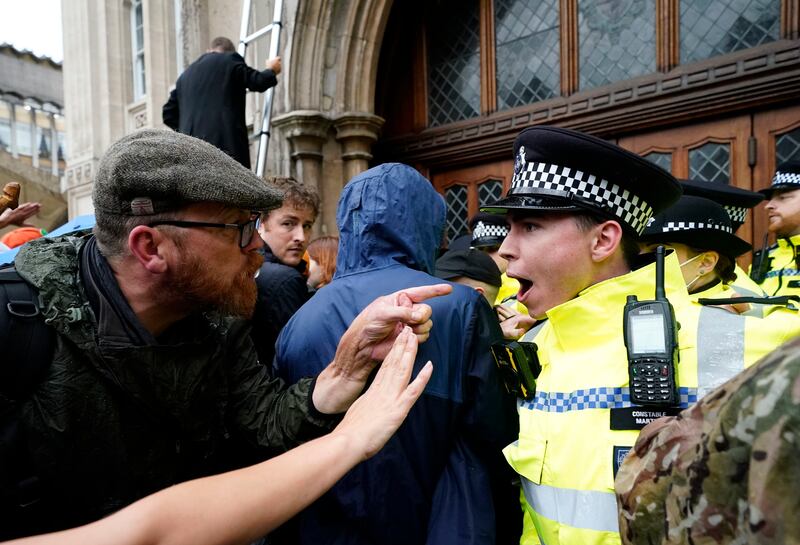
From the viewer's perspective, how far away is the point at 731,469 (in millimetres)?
598

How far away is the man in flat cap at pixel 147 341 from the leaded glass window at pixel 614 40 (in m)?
3.77

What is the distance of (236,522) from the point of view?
102cm

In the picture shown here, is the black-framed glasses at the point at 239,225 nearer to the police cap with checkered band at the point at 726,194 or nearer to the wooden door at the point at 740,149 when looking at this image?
the police cap with checkered band at the point at 726,194

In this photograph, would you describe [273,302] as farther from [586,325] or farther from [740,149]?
[740,149]

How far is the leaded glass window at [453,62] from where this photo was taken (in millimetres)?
5312

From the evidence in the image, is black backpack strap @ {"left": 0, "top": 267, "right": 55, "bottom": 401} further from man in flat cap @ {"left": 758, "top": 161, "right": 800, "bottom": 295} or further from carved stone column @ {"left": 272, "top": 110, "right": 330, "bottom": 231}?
carved stone column @ {"left": 272, "top": 110, "right": 330, "bottom": 231}

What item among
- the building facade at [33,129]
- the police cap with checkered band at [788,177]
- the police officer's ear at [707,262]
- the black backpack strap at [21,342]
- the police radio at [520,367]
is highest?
the building facade at [33,129]

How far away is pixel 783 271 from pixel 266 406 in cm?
333

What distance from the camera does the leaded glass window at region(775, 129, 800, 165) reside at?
3.83 meters

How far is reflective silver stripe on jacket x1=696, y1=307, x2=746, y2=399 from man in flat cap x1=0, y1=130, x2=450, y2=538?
0.60m

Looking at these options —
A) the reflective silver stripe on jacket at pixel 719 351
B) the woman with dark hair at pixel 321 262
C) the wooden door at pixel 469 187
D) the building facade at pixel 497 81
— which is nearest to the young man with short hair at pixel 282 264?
the woman with dark hair at pixel 321 262

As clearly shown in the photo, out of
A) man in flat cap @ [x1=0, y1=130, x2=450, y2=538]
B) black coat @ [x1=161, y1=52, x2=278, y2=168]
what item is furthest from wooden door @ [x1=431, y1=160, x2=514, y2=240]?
man in flat cap @ [x1=0, y1=130, x2=450, y2=538]

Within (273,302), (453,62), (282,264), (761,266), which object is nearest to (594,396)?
(273,302)

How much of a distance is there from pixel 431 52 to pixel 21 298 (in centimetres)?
489
